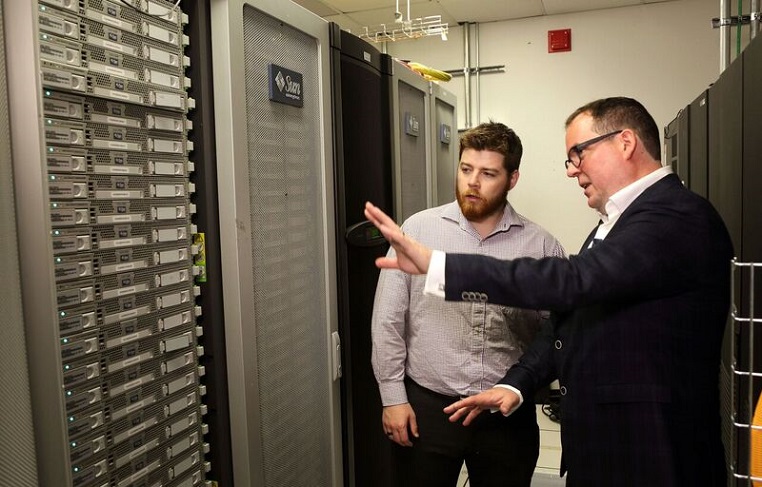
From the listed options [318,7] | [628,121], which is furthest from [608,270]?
[318,7]

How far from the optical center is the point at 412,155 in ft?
8.86

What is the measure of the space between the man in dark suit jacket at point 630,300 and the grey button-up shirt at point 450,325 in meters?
0.33

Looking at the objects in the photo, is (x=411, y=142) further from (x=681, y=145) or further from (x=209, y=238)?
(x=209, y=238)

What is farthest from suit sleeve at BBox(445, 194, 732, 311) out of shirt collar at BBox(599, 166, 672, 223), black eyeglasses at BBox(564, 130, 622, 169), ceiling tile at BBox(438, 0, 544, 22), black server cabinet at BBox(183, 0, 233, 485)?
ceiling tile at BBox(438, 0, 544, 22)

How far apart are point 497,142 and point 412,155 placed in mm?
1003

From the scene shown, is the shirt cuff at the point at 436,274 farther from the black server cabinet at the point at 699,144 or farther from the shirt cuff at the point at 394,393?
the black server cabinet at the point at 699,144

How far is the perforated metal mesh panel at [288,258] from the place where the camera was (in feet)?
4.87

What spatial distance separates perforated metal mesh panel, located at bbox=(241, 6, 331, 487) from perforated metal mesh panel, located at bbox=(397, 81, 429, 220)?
771 mm

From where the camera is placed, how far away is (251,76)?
1452mm

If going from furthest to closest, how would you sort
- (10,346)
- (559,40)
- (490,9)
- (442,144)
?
(559,40)
(490,9)
(442,144)
(10,346)

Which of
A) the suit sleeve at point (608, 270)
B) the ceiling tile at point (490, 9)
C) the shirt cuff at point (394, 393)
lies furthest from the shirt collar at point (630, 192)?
the ceiling tile at point (490, 9)

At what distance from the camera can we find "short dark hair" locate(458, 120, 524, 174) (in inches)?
67.8

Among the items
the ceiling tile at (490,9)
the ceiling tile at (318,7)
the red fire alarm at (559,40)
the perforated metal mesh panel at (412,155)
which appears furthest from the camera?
the red fire alarm at (559,40)

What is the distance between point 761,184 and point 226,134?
1107 millimetres
